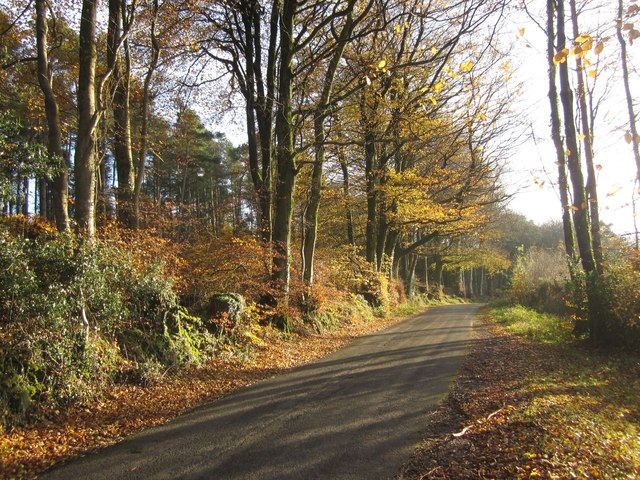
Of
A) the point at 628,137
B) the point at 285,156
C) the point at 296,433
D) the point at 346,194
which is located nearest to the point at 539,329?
the point at 285,156

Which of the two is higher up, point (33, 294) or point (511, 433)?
point (33, 294)

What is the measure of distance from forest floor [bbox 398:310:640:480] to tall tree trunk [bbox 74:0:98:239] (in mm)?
7307

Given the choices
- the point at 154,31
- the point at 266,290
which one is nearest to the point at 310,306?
the point at 266,290

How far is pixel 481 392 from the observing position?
6590mm

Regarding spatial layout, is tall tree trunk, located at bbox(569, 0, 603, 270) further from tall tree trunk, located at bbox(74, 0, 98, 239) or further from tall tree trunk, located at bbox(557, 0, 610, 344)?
tall tree trunk, located at bbox(74, 0, 98, 239)

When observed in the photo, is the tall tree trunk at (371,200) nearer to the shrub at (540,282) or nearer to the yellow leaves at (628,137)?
the shrub at (540,282)

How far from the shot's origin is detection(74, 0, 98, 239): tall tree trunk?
7871mm

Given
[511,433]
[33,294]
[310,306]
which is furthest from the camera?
[310,306]

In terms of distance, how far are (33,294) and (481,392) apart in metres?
7.18

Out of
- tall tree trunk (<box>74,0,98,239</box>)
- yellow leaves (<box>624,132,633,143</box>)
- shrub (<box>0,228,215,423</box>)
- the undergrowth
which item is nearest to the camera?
yellow leaves (<box>624,132,633,143</box>)

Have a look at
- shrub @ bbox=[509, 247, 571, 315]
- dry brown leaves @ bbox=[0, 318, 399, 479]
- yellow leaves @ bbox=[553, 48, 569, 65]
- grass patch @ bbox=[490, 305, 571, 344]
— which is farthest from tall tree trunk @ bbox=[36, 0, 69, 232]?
shrub @ bbox=[509, 247, 571, 315]

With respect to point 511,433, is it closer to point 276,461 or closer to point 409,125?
point 276,461

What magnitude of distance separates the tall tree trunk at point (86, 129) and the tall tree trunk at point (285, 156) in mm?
5640

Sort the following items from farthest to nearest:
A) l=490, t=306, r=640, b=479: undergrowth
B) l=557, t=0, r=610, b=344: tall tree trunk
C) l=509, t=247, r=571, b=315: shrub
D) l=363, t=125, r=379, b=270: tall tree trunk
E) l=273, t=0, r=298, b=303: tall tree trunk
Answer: l=363, t=125, r=379, b=270: tall tree trunk → l=509, t=247, r=571, b=315: shrub → l=273, t=0, r=298, b=303: tall tree trunk → l=557, t=0, r=610, b=344: tall tree trunk → l=490, t=306, r=640, b=479: undergrowth
